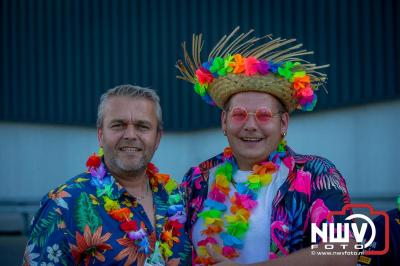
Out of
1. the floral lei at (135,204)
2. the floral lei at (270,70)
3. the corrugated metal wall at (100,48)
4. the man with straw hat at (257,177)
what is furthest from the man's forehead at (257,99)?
the corrugated metal wall at (100,48)

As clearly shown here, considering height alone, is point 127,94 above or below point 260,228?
above

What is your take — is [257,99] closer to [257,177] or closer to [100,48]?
[257,177]

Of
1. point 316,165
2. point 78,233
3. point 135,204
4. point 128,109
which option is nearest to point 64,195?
point 78,233

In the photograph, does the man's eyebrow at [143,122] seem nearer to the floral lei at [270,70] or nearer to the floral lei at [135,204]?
the floral lei at [135,204]

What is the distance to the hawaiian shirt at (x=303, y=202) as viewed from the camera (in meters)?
3.03

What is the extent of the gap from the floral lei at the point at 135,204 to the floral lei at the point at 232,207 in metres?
0.17

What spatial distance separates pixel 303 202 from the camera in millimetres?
3113

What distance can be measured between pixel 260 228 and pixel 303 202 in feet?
0.90

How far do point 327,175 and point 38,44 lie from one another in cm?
664

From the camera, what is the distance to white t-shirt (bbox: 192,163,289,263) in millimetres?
3197

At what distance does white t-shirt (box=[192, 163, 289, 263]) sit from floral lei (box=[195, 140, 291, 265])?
0.02m

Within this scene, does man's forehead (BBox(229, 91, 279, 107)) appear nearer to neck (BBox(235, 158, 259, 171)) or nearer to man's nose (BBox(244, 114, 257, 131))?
man's nose (BBox(244, 114, 257, 131))

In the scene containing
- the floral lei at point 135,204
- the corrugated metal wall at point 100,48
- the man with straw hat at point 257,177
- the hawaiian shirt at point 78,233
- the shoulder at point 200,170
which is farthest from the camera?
the corrugated metal wall at point 100,48

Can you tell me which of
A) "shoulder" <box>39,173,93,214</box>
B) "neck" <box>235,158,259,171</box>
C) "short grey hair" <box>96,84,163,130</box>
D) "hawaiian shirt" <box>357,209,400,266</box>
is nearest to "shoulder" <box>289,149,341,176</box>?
"neck" <box>235,158,259,171</box>
